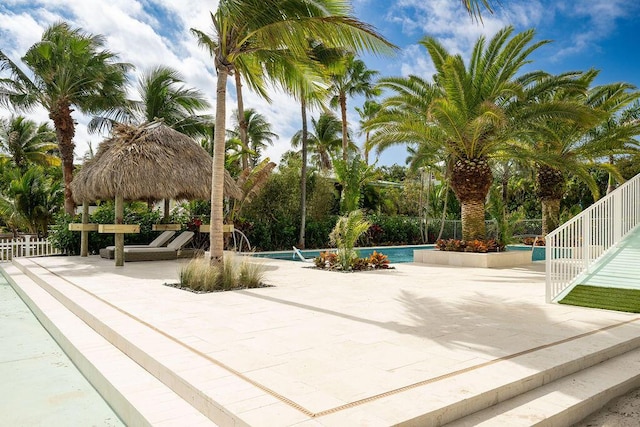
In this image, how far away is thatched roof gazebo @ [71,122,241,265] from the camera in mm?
12180

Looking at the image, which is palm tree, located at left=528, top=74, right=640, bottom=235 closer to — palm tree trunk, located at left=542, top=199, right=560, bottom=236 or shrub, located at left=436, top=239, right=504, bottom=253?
palm tree trunk, located at left=542, top=199, right=560, bottom=236

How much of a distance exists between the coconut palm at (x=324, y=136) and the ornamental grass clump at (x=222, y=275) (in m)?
23.3

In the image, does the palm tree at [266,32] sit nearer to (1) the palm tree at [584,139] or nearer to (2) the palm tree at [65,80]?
(1) the palm tree at [584,139]

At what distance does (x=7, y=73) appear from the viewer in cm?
1738

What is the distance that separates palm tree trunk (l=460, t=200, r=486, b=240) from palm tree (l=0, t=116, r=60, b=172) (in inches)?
979

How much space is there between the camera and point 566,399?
3344mm

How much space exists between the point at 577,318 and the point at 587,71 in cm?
1347

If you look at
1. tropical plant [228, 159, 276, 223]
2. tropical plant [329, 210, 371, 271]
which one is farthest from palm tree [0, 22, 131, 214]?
tropical plant [329, 210, 371, 271]

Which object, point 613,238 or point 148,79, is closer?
point 613,238

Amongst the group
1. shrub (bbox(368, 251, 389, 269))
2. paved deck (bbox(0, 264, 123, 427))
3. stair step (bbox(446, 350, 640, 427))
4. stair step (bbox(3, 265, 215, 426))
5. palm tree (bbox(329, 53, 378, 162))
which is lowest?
paved deck (bbox(0, 264, 123, 427))

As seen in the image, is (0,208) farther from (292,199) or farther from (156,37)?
(292,199)

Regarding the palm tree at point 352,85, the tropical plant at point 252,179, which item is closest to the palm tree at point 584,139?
the tropical plant at point 252,179

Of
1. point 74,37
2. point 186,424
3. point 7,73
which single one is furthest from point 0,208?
point 186,424

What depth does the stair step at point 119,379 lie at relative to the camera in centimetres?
319
